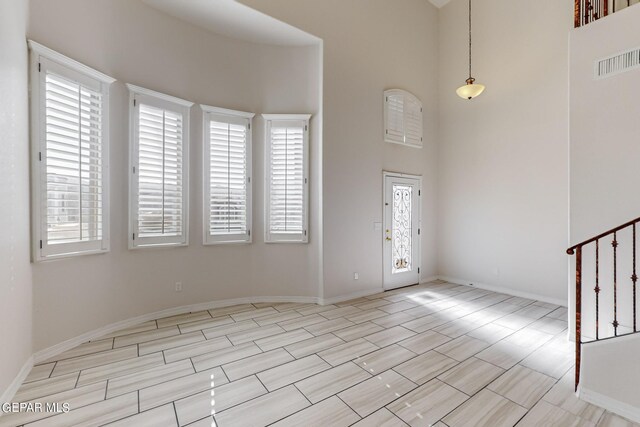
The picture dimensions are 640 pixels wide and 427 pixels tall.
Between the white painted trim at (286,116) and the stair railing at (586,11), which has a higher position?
the stair railing at (586,11)

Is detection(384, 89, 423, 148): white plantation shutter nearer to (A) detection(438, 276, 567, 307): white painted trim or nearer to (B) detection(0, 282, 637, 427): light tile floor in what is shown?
(A) detection(438, 276, 567, 307): white painted trim

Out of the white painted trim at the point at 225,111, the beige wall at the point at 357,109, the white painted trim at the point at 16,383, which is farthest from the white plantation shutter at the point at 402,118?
the white painted trim at the point at 16,383

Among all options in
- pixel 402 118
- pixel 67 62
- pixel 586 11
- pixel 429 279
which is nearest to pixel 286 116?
pixel 402 118

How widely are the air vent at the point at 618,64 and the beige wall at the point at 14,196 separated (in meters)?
5.41

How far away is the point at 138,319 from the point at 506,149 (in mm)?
6273

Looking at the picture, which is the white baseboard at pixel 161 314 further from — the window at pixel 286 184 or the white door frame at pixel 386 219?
the window at pixel 286 184

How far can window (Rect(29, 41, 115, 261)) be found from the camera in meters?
2.75

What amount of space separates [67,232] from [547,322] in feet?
19.0

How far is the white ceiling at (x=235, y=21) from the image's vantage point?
3691 mm

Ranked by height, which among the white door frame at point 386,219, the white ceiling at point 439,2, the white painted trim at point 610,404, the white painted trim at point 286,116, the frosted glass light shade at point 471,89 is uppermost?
the white ceiling at point 439,2

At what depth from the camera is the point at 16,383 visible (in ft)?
7.80

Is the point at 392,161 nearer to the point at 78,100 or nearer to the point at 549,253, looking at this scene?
the point at 549,253

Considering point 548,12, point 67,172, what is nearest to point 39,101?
point 67,172

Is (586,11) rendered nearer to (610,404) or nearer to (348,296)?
(610,404)
